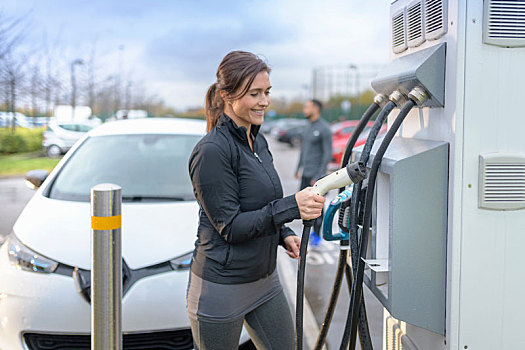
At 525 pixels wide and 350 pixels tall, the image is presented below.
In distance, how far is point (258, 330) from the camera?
239 centimetres

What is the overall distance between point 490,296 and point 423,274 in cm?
22

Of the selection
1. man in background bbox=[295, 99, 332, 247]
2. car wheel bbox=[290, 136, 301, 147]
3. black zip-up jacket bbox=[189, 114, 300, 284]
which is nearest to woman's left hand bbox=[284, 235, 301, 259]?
black zip-up jacket bbox=[189, 114, 300, 284]

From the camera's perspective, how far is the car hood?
3.39 metres

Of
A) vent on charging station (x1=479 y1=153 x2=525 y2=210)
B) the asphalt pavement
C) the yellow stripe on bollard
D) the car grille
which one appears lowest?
the asphalt pavement

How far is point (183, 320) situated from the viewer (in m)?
3.25

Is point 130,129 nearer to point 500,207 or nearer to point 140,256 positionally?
point 140,256

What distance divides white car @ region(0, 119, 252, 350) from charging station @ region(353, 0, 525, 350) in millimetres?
1722

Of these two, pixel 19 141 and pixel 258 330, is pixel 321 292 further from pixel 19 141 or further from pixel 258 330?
pixel 19 141

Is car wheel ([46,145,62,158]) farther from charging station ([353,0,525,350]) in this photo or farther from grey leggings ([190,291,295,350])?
charging station ([353,0,525,350])

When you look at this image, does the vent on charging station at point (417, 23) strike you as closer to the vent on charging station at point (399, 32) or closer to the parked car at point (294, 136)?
the vent on charging station at point (399, 32)

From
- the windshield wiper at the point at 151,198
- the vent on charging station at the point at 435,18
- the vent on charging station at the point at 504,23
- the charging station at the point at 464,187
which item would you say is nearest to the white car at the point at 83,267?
the windshield wiper at the point at 151,198

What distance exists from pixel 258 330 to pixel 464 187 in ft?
3.67

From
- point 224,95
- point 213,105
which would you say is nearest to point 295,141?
point 213,105

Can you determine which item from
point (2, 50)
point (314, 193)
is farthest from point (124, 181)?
point (2, 50)
